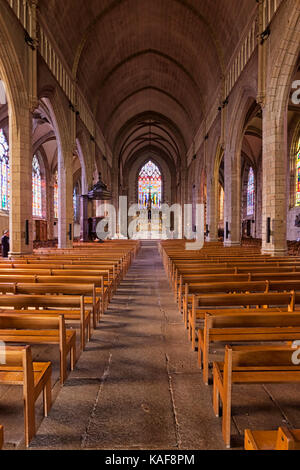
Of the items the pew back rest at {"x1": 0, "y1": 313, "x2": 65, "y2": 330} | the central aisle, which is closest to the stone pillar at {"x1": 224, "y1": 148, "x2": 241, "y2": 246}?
Result: the central aisle

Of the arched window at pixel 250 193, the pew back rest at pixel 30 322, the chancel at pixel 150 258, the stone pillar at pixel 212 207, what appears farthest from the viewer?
the arched window at pixel 250 193

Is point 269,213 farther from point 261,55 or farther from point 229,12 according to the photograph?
point 229,12

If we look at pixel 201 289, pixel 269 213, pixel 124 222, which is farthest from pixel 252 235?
pixel 201 289

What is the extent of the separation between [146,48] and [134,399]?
2024 cm

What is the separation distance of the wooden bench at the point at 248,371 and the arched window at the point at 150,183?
40965mm

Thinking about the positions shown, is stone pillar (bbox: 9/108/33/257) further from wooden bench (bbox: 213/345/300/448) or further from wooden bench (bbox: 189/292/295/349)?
wooden bench (bbox: 213/345/300/448)

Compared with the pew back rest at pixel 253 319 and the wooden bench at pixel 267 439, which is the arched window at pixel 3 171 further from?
the wooden bench at pixel 267 439

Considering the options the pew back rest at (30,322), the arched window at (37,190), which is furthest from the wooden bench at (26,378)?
the arched window at (37,190)

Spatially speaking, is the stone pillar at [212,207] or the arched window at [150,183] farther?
the arched window at [150,183]

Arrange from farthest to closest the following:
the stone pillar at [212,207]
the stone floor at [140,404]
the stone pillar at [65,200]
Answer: the stone pillar at [212,207] → the stone pillar at [65,200] → the stone floor at [140,404]

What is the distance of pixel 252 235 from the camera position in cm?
2814

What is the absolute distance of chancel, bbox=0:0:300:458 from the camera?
2121mm

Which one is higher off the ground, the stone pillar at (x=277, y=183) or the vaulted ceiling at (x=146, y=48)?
→ the vaulted ceiling at (x=146, y=48)

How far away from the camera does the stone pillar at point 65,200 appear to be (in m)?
13.8
